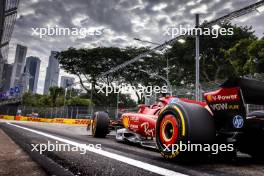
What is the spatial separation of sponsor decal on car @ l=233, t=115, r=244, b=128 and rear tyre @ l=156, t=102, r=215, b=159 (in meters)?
0.26

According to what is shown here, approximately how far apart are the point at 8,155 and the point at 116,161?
1.32 m

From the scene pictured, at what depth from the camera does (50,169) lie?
2.38m

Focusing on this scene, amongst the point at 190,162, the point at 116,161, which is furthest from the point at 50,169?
the point at 190,162

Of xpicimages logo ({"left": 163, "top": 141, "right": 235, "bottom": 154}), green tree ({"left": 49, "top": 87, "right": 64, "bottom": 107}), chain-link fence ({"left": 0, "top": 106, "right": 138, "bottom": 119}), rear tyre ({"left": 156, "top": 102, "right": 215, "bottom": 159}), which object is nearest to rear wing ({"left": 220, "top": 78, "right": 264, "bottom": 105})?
rear tyre ({"left": 156, "top": 102, "right": 215, "bottom": 159})

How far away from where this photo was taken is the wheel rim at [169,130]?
10.3 feet

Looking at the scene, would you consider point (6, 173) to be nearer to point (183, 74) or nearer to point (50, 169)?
point (50, 169)

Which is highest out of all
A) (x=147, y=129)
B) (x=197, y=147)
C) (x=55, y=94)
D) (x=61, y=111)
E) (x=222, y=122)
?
(x=55, y=94)

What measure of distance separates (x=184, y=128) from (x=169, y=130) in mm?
412

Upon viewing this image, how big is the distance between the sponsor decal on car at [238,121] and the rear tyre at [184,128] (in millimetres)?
257

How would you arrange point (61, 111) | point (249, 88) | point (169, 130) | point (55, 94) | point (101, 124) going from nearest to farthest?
point (249, 88), point (169, 130), point (101, 124), point (61, 111), point (55, 94)

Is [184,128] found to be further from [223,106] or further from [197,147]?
[223,106]

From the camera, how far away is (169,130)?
133 inches

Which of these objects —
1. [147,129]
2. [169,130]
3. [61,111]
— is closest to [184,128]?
[169,130]

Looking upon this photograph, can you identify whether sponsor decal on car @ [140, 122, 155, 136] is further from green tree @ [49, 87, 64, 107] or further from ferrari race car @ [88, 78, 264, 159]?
green tree @ [49, 87, 64, 107]
